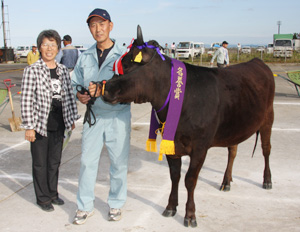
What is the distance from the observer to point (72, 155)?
19.7ft

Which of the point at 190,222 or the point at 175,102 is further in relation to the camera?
the point at 190,222

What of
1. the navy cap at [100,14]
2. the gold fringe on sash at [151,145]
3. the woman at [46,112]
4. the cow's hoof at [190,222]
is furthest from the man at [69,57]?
the cow's hoof at [190,222]

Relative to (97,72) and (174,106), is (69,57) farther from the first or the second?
(174,106)

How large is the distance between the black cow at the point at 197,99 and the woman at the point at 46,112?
1.04 meters

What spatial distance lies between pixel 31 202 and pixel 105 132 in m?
1.44

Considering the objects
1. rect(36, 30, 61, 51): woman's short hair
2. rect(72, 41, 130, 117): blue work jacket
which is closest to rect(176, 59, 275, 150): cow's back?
rect(72, 41, 130, 117): blue work jacket

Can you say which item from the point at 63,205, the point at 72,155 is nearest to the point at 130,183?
the point at 63,205

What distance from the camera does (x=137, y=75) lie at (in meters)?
3.05

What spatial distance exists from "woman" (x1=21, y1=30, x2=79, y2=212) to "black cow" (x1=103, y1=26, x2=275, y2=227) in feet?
3.42

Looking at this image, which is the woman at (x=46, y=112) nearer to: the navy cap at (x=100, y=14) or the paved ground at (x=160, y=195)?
the paved ground at (x=160, y=195)

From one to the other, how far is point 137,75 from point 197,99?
71 cm

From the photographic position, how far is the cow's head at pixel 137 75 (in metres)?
3.01

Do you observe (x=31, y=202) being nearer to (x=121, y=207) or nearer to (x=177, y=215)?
(x=121, y=207)

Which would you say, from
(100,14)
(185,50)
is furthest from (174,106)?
(185,50)
